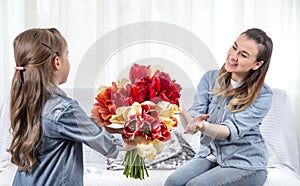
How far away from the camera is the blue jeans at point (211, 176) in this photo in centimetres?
180

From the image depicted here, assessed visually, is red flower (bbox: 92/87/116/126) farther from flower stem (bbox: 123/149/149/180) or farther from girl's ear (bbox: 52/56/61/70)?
girl's ear (bbox: 52/56/61/70)

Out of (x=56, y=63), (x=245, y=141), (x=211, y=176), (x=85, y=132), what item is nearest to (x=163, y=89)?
(x=85, y=132)

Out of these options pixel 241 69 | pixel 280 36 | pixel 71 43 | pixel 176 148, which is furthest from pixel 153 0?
pixel 176 148

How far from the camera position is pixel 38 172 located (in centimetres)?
154

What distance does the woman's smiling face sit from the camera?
1.86 metres

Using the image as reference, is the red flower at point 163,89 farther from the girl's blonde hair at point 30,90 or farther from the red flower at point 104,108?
the girl's blonde hair at point 30,90

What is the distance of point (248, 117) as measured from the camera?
74.2 inches

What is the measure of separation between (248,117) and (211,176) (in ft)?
0.87

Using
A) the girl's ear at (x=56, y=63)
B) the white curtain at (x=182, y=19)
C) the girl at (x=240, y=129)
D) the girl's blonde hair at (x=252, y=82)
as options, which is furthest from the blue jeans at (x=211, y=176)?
the white curtain at (x=182, y=19)

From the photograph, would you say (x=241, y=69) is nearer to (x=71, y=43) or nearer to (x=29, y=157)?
(x=29, y=157)

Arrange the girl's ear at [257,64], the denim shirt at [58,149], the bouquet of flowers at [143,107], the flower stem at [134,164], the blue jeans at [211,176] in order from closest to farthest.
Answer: the bouquet of flowers at [143,107] → the flower stem at [134,164] → the denim shirt at [58,149] → the blue jeans at [211,176] → the girl's ear at [257,64]

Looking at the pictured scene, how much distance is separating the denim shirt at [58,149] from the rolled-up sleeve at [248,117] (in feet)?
1.88

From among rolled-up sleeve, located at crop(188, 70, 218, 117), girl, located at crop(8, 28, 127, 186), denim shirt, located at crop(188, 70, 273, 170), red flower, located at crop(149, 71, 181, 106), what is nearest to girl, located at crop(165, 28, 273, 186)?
denim shirt, located at crop(188, 70, 273, 170)

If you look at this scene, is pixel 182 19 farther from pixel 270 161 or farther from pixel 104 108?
pixel 104 108
